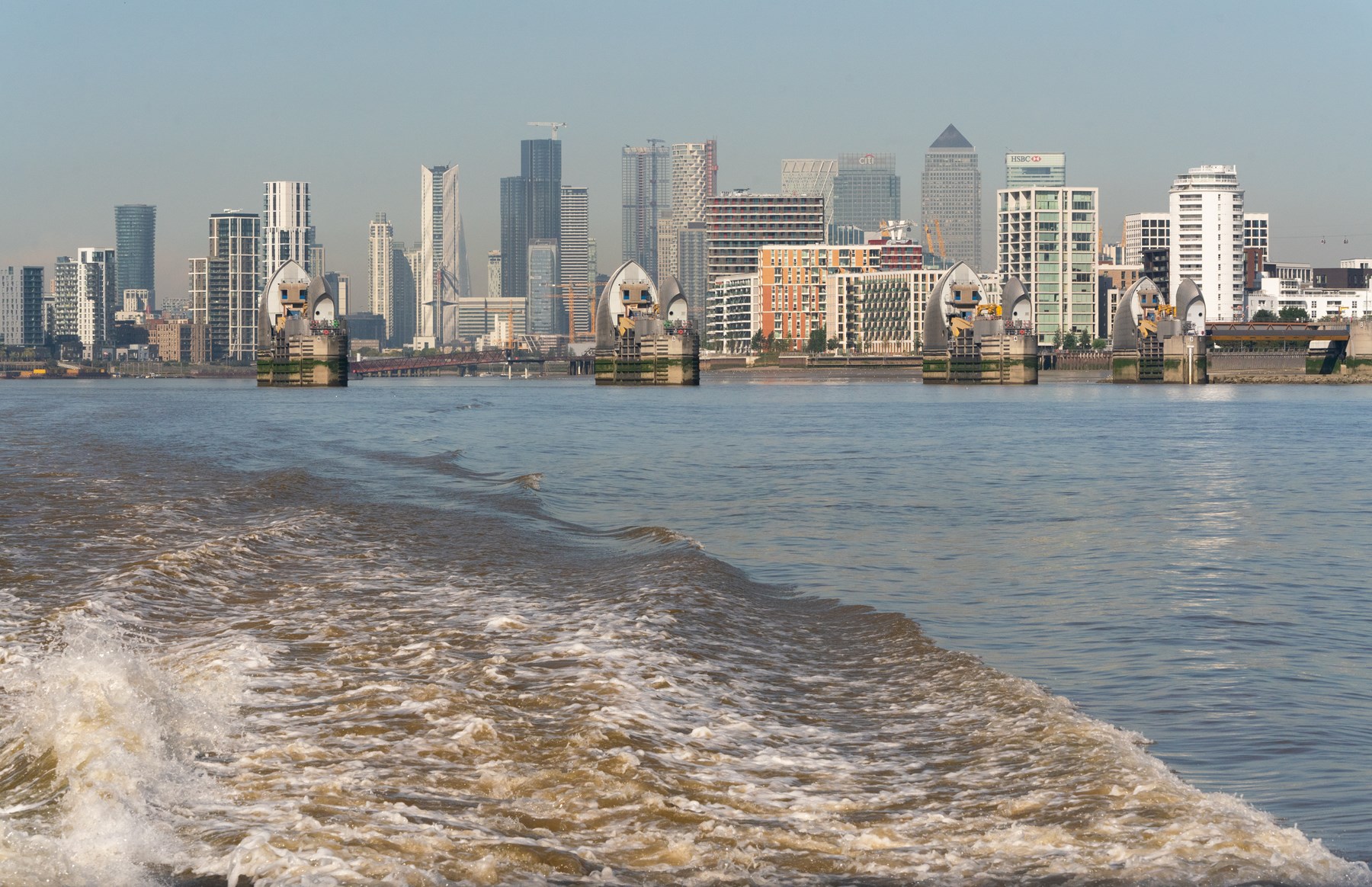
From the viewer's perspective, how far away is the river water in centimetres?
736

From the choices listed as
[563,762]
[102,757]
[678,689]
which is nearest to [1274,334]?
[678,689]

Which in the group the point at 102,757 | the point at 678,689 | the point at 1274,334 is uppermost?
the point at 1274,334

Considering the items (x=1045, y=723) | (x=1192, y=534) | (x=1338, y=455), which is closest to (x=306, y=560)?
(x=1045, y=723)

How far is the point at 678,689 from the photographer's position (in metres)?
11.0

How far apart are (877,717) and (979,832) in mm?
2877

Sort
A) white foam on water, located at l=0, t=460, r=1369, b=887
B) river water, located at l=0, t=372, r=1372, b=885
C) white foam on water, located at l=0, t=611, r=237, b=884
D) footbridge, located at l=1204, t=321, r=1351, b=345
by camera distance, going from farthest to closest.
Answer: footbridge, located at l=1204, t=321, r=1351, b=345 < river water, located at l=0, t=372, r=1372, b=885 < white foam on water, located at l=0, t=460, r=1369, b=887 < white foam on water, located at l=0, t=611, r=237, b=884

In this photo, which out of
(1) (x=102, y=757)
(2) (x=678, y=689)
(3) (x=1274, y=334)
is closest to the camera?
(1) (x=102, y=757)

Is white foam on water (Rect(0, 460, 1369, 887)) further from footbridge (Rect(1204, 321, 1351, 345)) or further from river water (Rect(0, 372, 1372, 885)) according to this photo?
footbridge (Rect(1204, 321, 1351, 345))

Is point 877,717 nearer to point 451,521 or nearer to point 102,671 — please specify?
point 102,671

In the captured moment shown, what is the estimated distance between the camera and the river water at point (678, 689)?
736 centimetres

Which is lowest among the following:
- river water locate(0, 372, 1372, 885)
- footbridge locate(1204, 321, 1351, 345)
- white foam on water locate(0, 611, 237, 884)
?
river water locate(0, 372, 1372, 885)

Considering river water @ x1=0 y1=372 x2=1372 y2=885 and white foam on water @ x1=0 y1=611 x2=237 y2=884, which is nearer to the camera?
white foam on water @ x1=0 y1=611 x2=237 y2=884

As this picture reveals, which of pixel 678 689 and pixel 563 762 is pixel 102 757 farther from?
pixel 678 689

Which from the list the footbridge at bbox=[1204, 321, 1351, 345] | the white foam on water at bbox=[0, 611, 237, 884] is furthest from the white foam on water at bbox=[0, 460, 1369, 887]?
the footbridge at bbox=[1204, 321, 1351, 345]
